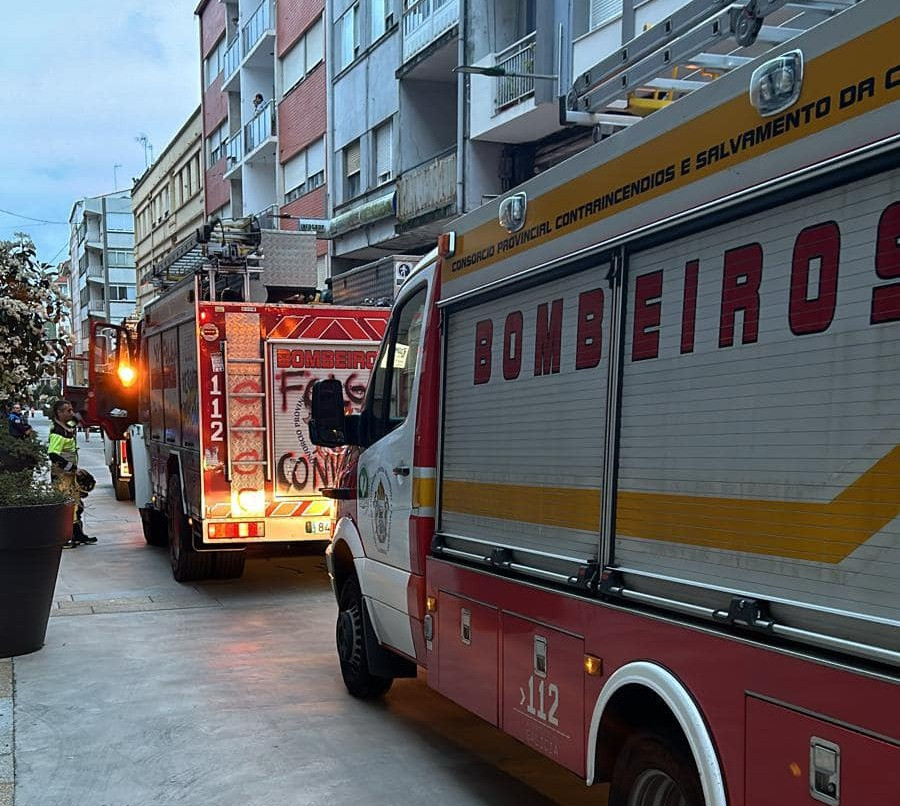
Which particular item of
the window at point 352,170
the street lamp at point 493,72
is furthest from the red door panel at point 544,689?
the window at point 352,170

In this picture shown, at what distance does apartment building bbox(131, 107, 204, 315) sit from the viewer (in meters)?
41.4

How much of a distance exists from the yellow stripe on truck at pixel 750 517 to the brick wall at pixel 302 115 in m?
22.3

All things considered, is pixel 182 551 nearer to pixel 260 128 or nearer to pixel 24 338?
pixel 24 338

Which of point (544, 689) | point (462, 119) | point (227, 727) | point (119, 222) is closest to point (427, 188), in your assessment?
point (462, 119)

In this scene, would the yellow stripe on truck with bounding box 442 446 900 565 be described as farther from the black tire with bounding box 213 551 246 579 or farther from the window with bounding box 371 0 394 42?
the window with bounding box 371 0 394 42

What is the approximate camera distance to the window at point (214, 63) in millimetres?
37281

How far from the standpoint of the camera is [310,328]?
9.55 meters

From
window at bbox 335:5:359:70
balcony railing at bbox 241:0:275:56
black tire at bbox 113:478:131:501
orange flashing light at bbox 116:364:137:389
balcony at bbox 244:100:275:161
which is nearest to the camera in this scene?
orange flashing light at bbox 116:364:137:389

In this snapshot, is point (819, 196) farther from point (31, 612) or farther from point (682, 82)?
point (31, 612)

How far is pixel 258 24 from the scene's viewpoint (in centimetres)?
3075

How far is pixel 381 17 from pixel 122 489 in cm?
1089

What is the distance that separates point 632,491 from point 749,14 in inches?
65.4

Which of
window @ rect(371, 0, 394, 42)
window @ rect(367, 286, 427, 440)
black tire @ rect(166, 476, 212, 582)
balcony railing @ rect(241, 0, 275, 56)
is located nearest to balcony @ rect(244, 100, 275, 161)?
balcony railing @ rect(241, 0, 275, 56)

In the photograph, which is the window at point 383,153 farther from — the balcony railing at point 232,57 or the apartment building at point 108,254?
the apartment building at point 108,254
